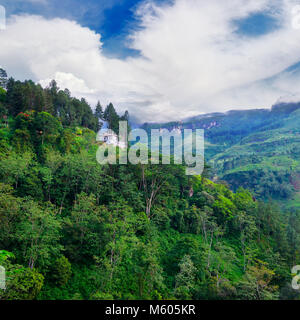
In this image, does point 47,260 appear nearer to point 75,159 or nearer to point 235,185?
point 75,159

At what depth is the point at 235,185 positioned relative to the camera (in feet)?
443

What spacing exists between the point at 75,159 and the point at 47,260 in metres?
16.1

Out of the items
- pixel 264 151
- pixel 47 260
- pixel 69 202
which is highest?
pixel 264 151

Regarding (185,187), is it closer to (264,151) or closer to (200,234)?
(200,234)

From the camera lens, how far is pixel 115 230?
17797 mm

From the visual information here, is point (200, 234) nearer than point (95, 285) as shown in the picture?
No

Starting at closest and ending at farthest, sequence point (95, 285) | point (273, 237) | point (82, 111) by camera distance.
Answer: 1. point (95, 285)
2. point (273, 237)
3. point (82, 111)

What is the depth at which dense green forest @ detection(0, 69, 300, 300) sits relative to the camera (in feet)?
53.5

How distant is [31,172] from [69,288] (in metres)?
15.7

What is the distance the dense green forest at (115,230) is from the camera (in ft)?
53.5
